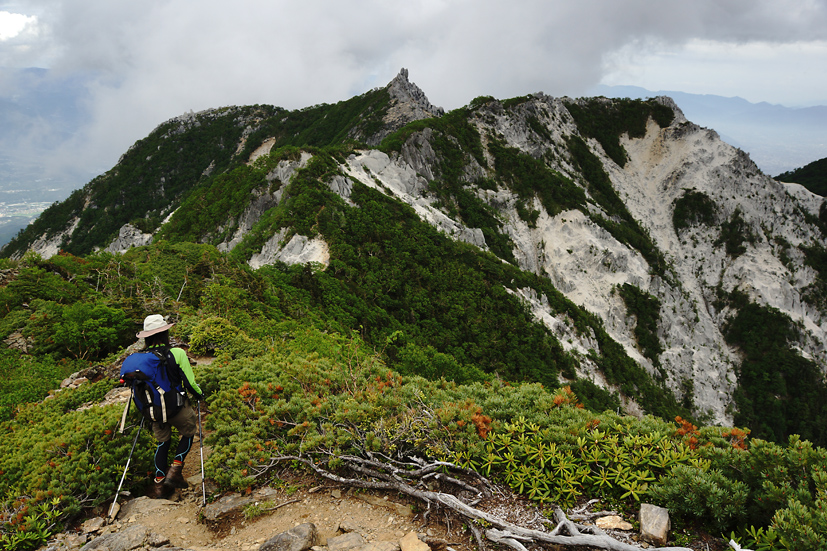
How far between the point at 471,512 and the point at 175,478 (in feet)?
14.9

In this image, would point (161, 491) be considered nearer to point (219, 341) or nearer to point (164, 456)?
point (164, 456)

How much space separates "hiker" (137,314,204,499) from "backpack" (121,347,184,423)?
9cm

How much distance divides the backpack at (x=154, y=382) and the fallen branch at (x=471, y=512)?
1.81 m

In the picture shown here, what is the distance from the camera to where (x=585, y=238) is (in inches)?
1991

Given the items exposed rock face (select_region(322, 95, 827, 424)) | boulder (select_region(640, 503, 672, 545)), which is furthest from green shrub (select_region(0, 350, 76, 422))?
exposed rock face (select_region(322, 95, 827, 424))

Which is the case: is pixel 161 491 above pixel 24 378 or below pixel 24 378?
below

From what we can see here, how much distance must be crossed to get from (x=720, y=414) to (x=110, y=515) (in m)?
60.7

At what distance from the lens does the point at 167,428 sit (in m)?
5.62

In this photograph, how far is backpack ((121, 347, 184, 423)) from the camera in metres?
5.31

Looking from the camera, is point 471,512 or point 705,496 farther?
point 471,512

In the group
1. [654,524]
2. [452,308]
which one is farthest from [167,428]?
[452,308]

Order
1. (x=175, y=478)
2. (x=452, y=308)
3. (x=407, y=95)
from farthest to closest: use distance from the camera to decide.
Result: (x=407, y=95) → (x=452, y=308) → (x=175, y=478)

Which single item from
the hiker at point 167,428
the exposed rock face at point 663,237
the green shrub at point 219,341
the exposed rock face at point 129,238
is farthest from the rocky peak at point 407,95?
the hiker at point 167,428

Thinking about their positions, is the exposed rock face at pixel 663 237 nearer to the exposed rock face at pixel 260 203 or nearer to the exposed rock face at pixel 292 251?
the exposed rock face at pixel 260 203
